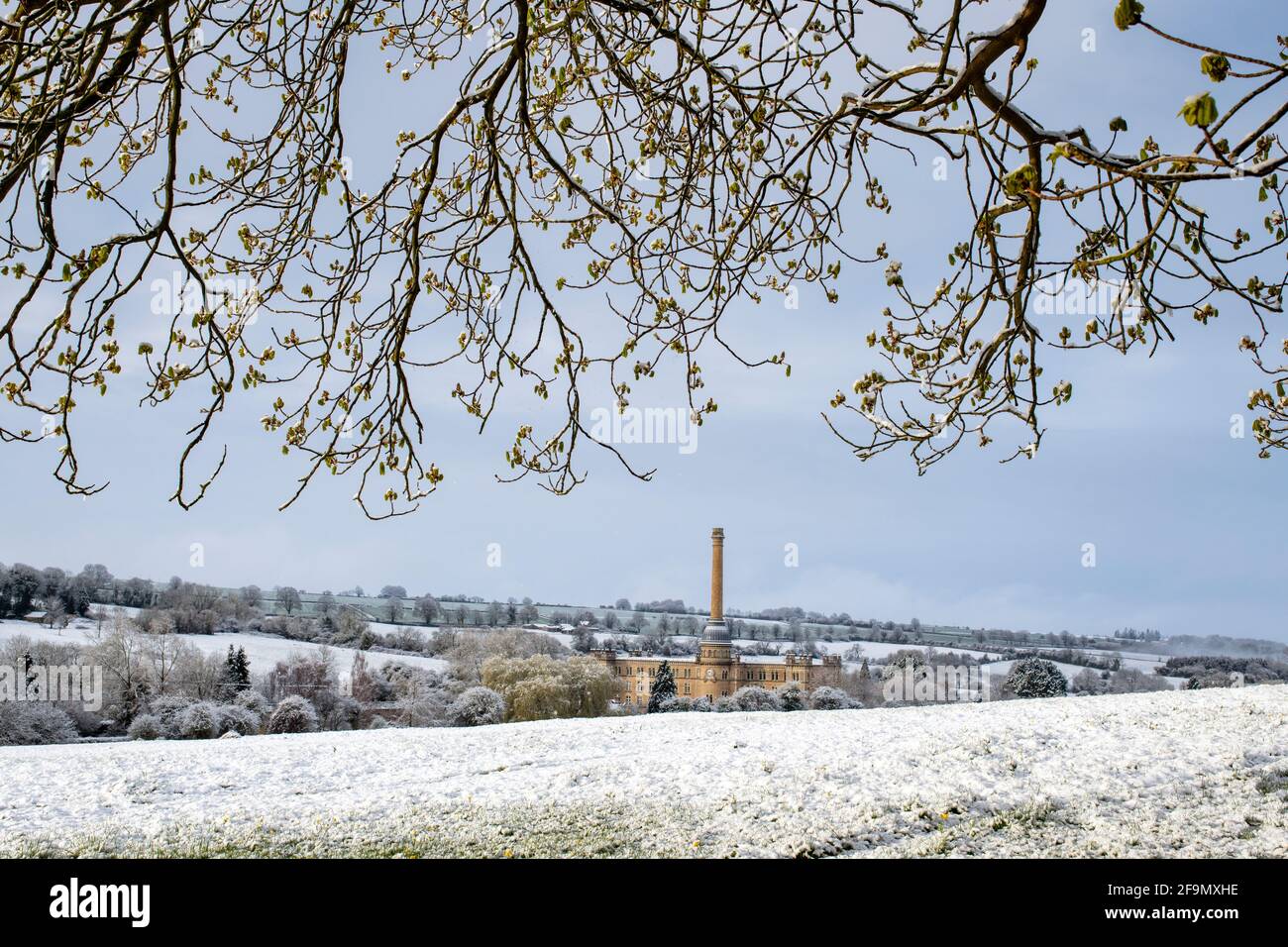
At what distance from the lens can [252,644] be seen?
2780cm

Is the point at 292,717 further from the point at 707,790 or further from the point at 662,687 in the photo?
the point at 707,790

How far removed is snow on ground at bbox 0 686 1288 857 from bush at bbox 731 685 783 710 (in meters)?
9.87

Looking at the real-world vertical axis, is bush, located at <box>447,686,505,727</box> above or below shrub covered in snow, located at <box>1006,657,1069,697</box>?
below

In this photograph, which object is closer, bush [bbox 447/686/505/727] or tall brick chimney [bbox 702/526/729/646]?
bush [bbox 447/686/505/727]

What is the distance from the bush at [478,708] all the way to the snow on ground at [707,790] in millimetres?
8497

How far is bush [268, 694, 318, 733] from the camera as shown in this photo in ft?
62.9

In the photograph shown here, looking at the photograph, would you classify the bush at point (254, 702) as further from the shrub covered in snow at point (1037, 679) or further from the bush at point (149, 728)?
the shrub covered in snow at point (1037, 679)

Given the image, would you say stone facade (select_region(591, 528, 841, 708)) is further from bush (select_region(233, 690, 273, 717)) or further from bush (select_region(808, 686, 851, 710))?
bush (select_region(233, 690, 273, 717))

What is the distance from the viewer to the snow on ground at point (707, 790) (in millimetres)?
6832

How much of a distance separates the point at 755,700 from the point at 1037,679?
651 cm

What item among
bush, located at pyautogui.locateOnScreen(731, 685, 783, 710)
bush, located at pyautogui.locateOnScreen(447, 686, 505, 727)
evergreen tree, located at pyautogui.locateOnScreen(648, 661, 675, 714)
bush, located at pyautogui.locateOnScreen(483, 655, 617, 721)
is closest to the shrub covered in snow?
bush, located at pyautogui.locateOnScreen(731, 685, 783, 710)
